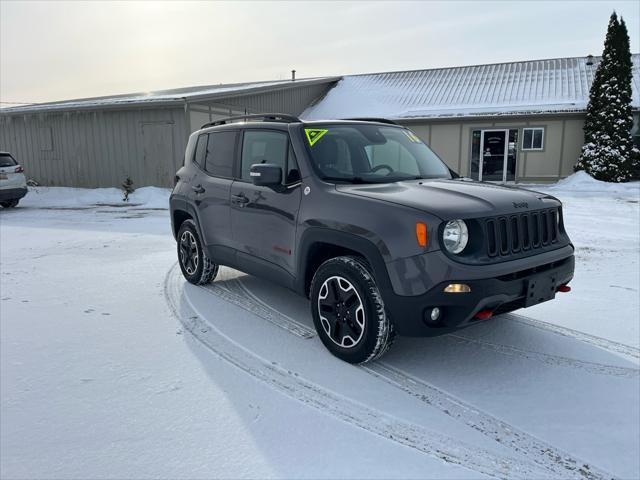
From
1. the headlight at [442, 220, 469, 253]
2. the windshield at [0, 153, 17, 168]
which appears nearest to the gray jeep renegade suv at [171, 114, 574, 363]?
the headlight at [442, 220, 469, 253]

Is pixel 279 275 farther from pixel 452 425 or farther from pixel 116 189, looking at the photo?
pixel 116 189

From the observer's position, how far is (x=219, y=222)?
16.4 ft

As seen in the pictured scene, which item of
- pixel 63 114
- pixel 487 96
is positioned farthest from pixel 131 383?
pixel 487 96

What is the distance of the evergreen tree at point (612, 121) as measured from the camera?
1747 cm

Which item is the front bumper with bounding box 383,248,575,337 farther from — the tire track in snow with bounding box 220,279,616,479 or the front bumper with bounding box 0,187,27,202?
the front bumper with bounding box 0,187,27,202

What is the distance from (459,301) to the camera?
3.03 meters

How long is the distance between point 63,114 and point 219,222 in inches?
674

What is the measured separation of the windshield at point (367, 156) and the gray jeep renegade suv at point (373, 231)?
1 cm

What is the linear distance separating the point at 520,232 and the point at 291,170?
1.88 meters

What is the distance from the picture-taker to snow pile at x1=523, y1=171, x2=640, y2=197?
15822mm

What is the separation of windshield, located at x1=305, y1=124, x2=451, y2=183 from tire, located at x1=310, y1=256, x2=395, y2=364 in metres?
0.81

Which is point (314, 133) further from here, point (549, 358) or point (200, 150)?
point (549, 358)

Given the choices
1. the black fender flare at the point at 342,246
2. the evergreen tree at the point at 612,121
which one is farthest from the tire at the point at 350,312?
the evergreen tree at the point at 612,121

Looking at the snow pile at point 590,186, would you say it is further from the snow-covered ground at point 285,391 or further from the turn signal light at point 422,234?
the turn signal light at point 422,234
